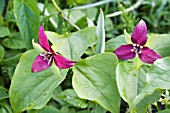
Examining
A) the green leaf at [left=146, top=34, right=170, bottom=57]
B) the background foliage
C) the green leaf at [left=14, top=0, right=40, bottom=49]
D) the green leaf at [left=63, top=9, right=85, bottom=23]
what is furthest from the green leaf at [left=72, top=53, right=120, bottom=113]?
the green leaf at [left=63, top=9, right=85, bottom=23]

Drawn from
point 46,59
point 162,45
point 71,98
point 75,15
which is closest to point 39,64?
point 46,59

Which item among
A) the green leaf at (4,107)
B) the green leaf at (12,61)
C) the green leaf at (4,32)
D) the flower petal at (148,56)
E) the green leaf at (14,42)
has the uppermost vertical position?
the green leaf at (4,32)

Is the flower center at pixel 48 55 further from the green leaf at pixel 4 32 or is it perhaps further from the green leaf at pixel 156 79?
the green leaf at pixel 4 32

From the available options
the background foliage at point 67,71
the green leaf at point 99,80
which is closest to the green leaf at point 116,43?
the background foliage at point 67,71

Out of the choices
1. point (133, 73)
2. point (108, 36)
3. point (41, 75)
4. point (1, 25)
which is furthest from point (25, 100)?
point (108, 36)

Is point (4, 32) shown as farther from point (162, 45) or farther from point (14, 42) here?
point (162, 45)

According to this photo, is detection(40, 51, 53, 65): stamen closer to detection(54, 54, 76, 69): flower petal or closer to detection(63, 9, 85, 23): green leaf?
detection(54, 54, 76, 69): flower petal
